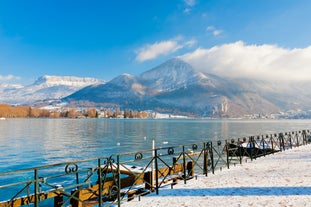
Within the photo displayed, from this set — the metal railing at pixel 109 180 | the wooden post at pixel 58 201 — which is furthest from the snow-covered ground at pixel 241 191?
the wooden post at pixel 58 201

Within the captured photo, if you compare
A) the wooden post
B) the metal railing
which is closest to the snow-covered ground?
the metal railing

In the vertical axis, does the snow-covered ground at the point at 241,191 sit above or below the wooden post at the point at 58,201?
above

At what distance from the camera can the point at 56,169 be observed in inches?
1051

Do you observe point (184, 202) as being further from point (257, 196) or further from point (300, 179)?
point (300, 179)

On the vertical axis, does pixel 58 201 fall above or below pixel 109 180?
below

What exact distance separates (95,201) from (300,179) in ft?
29.5

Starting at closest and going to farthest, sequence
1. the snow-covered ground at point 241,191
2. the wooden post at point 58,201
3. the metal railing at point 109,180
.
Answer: the metal railing at point 109,180, the snow-covered ground at point 241,191, the wooden post at point 58,201

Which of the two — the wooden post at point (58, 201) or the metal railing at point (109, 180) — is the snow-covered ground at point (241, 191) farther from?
the wooden post at point (58, 201)

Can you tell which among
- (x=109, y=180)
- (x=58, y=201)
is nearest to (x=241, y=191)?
(x=109, y=180)

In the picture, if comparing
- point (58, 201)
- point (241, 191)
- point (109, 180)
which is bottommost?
point (58, 201)

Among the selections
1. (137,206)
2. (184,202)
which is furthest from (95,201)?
(184,202)

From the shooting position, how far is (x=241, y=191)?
9602 mm

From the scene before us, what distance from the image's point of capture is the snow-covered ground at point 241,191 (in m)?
8.43

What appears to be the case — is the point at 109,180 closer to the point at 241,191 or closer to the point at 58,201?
the point at 58,201
